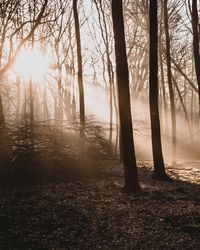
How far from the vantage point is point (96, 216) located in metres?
6.63

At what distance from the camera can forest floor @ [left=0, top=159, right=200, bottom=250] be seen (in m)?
5.43

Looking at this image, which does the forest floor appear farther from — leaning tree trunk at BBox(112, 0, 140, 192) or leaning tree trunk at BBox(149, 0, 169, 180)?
leaning tree trunk at BBox(149, 0, 169, 180)

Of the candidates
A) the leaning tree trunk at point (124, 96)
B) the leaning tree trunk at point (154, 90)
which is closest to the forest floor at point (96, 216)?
the leaning tree trunk at point (124, 96)

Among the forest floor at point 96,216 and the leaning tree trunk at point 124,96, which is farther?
the leaning tree trunk at point 124,96

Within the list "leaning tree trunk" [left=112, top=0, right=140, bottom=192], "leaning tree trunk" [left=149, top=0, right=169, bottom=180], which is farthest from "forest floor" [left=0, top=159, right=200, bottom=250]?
"leaning tree trunk" [left=149, top=0, right=169, bottom=180]

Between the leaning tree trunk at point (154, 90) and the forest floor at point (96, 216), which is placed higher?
the leaning tree trunk at point (154, 90)

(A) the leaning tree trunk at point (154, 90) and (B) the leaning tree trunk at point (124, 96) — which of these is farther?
(A) the leaning tree trunk at point (154, 90)

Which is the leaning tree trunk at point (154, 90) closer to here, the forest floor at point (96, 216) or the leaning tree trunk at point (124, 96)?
the forest floor at point (96, 216)

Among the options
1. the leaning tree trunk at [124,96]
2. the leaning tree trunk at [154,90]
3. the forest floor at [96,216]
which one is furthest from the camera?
the leaning tree trunk at [154,90]

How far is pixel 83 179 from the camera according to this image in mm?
10062

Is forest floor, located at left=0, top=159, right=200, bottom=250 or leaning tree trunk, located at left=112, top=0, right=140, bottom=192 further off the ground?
leaning tree trunk, located at left=112, top=0, right=140, bottom=192

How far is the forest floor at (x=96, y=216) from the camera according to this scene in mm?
5425

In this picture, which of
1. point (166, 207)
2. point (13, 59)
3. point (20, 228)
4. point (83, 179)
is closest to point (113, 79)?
point (13, 59)

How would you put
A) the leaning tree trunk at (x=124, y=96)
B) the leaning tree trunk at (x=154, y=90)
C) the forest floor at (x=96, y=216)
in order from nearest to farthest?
the forest floor at (x=96, y=216)
the leaning tree trunk at (x=124, y=96)
the leaning tree trunk at (x=154, y=90)
